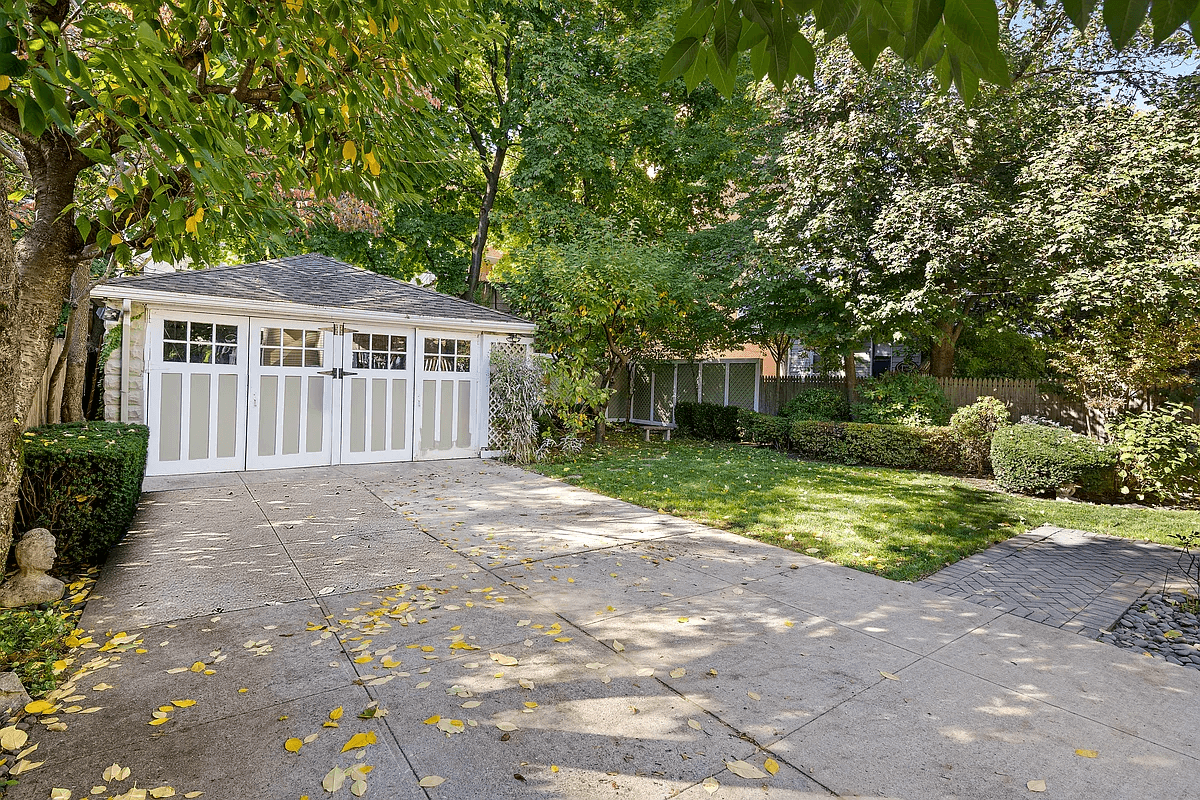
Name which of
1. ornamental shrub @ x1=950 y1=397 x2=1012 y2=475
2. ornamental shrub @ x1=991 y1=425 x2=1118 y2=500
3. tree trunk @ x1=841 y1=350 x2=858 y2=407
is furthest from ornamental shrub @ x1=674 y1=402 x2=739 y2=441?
ornamental shrub @ x1=991 y1=425 x2=1118 y2=500

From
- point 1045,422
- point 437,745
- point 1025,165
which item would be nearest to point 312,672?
point 437,745

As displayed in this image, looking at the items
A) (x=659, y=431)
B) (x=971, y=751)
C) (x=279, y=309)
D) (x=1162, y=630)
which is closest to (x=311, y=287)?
(x=279, y=309)

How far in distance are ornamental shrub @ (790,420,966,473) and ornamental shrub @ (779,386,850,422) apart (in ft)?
3.15

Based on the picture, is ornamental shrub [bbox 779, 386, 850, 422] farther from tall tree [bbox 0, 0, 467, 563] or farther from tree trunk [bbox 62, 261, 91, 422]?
tree trunk [bbox 62, 261, 91, 422]

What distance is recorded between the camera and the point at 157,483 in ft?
24.1

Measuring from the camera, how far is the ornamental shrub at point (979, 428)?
9781 millimetres

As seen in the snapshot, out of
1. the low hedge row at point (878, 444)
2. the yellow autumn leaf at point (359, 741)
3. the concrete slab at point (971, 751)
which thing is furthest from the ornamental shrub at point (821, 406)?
the yellow autumn leaf at point (359, 741)

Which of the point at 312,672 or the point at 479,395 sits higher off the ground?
the point at 479,395

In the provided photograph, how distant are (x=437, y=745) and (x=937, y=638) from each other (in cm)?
296

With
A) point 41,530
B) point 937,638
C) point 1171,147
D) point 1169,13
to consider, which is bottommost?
point 937,638

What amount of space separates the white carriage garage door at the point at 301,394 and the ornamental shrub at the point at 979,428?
837cm

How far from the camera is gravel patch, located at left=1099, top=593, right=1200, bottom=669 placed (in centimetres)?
355

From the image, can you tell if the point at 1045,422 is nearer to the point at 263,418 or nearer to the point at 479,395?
the point at 479,395

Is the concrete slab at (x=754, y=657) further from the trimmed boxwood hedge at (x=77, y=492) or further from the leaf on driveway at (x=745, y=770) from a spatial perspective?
the trimmed boxwood hedge at (x=77, y=492)
